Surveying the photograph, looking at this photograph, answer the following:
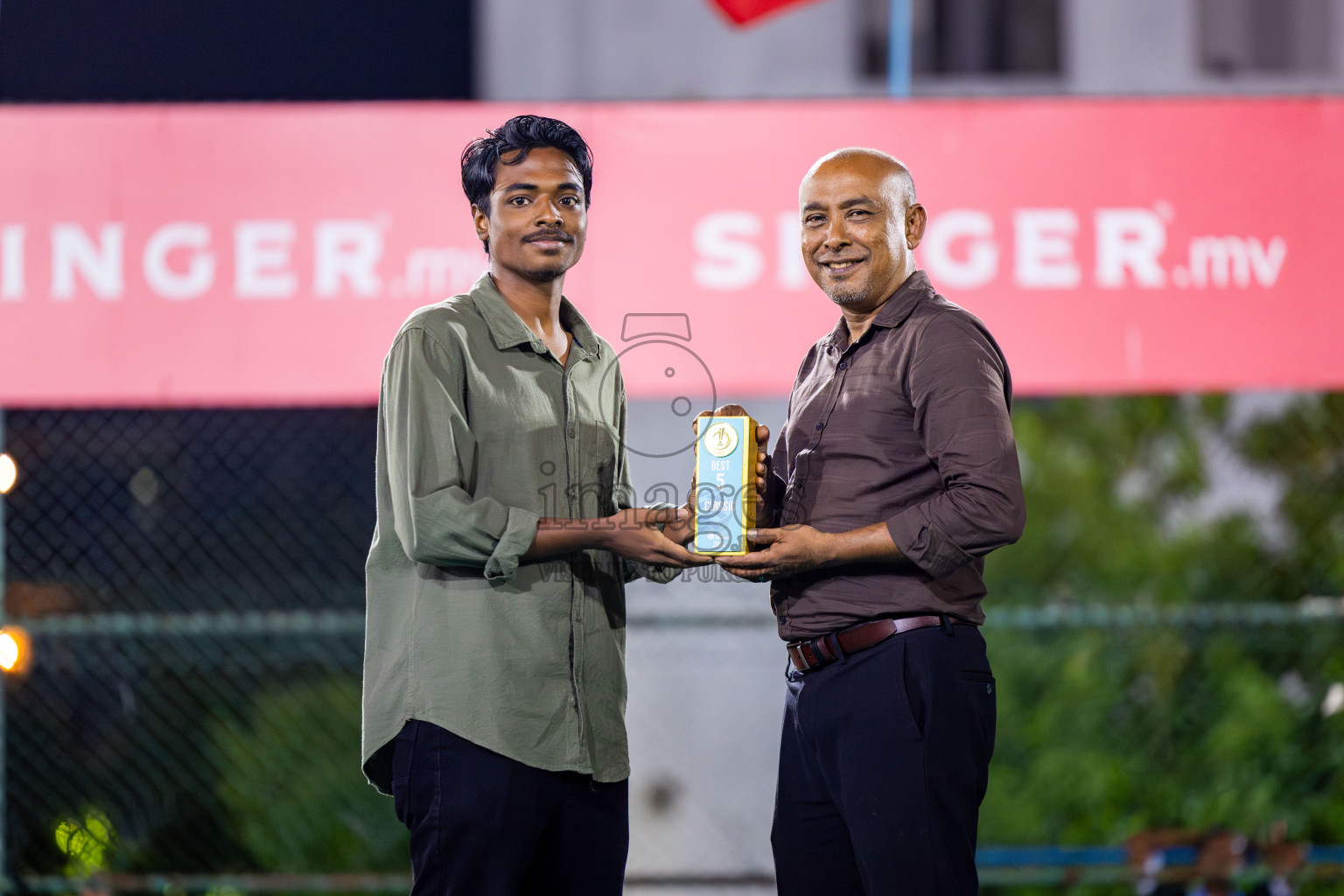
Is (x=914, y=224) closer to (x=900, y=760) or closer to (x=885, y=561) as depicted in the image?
(x=885, y=561)

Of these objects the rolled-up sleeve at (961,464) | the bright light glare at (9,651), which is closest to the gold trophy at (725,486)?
the rolled-up sleeve at (961,464)

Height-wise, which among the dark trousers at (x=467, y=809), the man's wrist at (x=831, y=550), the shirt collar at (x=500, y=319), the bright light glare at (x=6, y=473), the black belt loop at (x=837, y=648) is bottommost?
the dark trousers at (x=467, y=809)

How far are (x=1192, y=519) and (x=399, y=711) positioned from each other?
4899mm

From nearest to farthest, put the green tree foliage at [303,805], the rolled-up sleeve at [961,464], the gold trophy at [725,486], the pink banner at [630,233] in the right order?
the rolled-up sleeve at [961,464] < the gold trophy at [725,486] < the pink banner at [630,233] < the green tree foliage at [303,805]

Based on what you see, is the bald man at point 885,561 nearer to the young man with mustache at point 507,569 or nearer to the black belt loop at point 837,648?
the black belt loop at point 837,648

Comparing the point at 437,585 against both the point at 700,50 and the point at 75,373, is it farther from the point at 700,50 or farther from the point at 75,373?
the point at 700,50

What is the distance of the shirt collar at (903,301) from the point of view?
222cm

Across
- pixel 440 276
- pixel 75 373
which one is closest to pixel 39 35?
pixel 75 373

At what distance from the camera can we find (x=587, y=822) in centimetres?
219

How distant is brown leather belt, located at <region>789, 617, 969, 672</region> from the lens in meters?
2.12

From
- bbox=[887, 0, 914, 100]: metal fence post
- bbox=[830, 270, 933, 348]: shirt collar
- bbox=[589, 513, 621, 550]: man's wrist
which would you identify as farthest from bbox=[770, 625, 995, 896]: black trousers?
bbox=[887, 0, 914, 100]: metal fence post

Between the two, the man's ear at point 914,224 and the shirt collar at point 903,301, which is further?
the man's ear at point 914,224

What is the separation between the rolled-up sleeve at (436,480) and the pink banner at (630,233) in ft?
6.08

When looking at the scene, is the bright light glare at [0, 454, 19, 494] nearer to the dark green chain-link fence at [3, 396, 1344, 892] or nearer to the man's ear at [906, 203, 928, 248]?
the dark green chain-link fence at [3, 396, 1344, 892]
